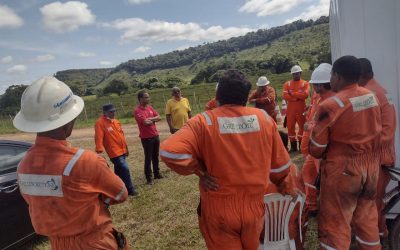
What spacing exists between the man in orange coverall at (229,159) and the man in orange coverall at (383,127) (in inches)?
57.7

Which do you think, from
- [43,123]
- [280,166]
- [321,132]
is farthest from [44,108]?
[321,132]

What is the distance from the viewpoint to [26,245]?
5.20 meters

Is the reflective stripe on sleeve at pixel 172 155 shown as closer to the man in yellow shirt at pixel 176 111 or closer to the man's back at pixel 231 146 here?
the man's back at pixel 231 146

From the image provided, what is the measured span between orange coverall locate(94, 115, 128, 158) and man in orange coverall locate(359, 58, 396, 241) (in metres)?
4.26

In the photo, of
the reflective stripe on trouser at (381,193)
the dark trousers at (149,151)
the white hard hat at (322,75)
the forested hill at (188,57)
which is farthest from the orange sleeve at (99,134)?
the forested hill at (188,57)

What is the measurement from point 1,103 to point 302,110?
184 feet

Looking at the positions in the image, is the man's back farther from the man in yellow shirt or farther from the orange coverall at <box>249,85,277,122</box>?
the orange coverall at <box>249,85,277,122</box>

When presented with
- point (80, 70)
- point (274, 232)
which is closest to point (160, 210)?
point (274, 232)

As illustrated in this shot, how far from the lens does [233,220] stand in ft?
8.29

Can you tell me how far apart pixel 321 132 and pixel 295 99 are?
17.3 feet

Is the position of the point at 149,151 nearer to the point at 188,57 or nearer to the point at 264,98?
the point at 264,98

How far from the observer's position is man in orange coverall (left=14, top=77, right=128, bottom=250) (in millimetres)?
2154

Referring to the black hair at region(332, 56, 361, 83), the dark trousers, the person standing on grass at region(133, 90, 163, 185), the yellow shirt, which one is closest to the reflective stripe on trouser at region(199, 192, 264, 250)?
the black hair at region(332, 56, 361, 83)

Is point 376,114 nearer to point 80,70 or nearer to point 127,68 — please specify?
point 127,68
